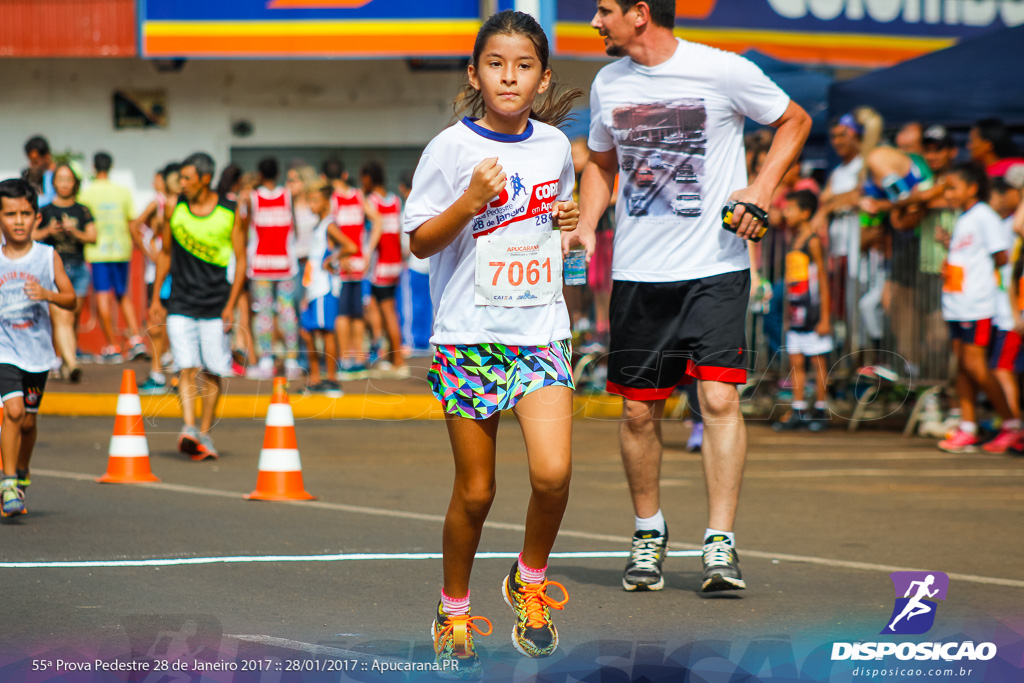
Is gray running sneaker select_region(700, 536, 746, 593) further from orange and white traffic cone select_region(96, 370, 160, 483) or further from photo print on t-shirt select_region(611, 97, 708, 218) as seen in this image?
orange and white traffic cone select_region(96, 370, 160, 483)

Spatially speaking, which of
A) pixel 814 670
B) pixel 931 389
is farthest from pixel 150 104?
pixel 814 670

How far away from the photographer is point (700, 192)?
18.9 ft

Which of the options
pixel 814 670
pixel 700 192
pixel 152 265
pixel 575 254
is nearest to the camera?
pixel 814 670

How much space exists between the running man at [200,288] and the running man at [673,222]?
4.68 meters

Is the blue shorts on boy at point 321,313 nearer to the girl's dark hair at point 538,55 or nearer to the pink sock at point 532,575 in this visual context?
the girl's dark hair at point 538,55

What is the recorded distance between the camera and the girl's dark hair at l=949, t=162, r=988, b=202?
10.5 meters

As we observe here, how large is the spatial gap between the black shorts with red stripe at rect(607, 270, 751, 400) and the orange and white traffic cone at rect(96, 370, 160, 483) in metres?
3.84

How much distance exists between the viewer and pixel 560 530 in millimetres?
7188

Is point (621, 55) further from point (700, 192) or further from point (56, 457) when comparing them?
point (56, 457)

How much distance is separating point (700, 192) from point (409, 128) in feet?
48.8

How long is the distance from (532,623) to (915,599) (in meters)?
1.79

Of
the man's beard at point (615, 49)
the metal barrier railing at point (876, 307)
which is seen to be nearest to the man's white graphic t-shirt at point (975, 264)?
the metal barrier railing at point (876, 307)

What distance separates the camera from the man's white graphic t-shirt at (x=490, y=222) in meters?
4.29

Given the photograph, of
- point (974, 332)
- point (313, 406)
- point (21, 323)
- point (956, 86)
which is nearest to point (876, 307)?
point (974, 332)
